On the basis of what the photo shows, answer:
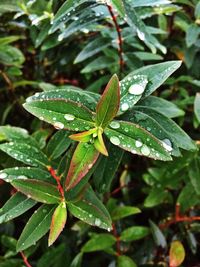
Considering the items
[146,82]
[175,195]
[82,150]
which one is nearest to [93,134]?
[82,150]

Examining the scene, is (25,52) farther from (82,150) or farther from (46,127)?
(82,150)

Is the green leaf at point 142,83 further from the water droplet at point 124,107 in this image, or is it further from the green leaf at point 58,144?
the green leaf at point 58,144

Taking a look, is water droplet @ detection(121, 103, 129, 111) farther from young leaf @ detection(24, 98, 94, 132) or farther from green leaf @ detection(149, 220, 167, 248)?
green leaf @ detection(149, 220, 167, 248)

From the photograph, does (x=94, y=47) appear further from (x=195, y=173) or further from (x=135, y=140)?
(x=135, y=140)

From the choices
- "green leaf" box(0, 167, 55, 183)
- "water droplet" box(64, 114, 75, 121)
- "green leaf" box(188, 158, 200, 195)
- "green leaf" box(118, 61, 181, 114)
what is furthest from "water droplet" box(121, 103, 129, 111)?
"green leaf" box(188, 158, 200, 195)

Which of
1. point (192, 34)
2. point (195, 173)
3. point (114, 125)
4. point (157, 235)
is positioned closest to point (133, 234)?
point (157, 235)

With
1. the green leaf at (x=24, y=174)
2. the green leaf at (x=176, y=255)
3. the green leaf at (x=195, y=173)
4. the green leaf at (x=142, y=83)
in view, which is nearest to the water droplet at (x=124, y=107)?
the green leaf at (x=142, y=83)
